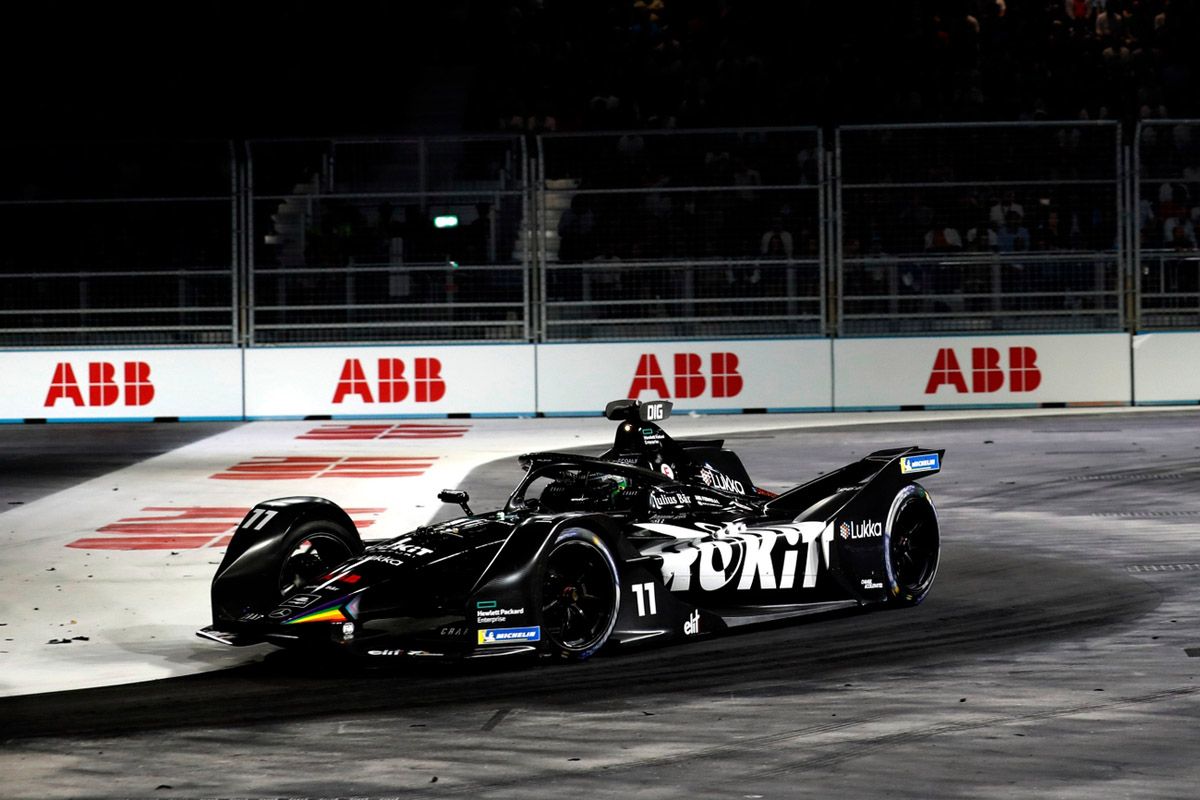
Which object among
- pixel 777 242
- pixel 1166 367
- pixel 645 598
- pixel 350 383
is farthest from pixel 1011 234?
pixel 645 598

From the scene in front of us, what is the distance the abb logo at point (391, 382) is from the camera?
2134 centimetres

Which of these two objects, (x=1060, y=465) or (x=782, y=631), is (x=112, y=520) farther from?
(x=1060, y=465)

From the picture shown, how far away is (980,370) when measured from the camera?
21.2 metres

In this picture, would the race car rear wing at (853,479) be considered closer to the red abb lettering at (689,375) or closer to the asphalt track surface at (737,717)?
the asphalt track surface at (737,717)

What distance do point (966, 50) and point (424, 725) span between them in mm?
24787

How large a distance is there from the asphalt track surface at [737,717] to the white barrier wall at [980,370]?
11362 mm

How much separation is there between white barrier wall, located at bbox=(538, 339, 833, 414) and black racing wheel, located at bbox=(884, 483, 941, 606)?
1180 centimetres

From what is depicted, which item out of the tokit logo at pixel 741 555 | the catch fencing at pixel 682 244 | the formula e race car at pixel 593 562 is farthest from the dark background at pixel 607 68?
the tokit logo at pixel 741 555

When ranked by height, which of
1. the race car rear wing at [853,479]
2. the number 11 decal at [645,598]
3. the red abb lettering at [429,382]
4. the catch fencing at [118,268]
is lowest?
the number 11 decal at [645,598]

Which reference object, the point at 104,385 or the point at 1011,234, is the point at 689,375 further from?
the point at 104,385

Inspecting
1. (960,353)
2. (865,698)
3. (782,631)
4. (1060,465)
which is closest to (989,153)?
(960,353)

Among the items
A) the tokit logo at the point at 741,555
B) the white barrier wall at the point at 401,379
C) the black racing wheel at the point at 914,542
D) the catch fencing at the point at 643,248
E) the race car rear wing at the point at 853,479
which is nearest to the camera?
the tokit logo at the point at 741,555

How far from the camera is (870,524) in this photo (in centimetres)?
888

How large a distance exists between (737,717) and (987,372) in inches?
604
